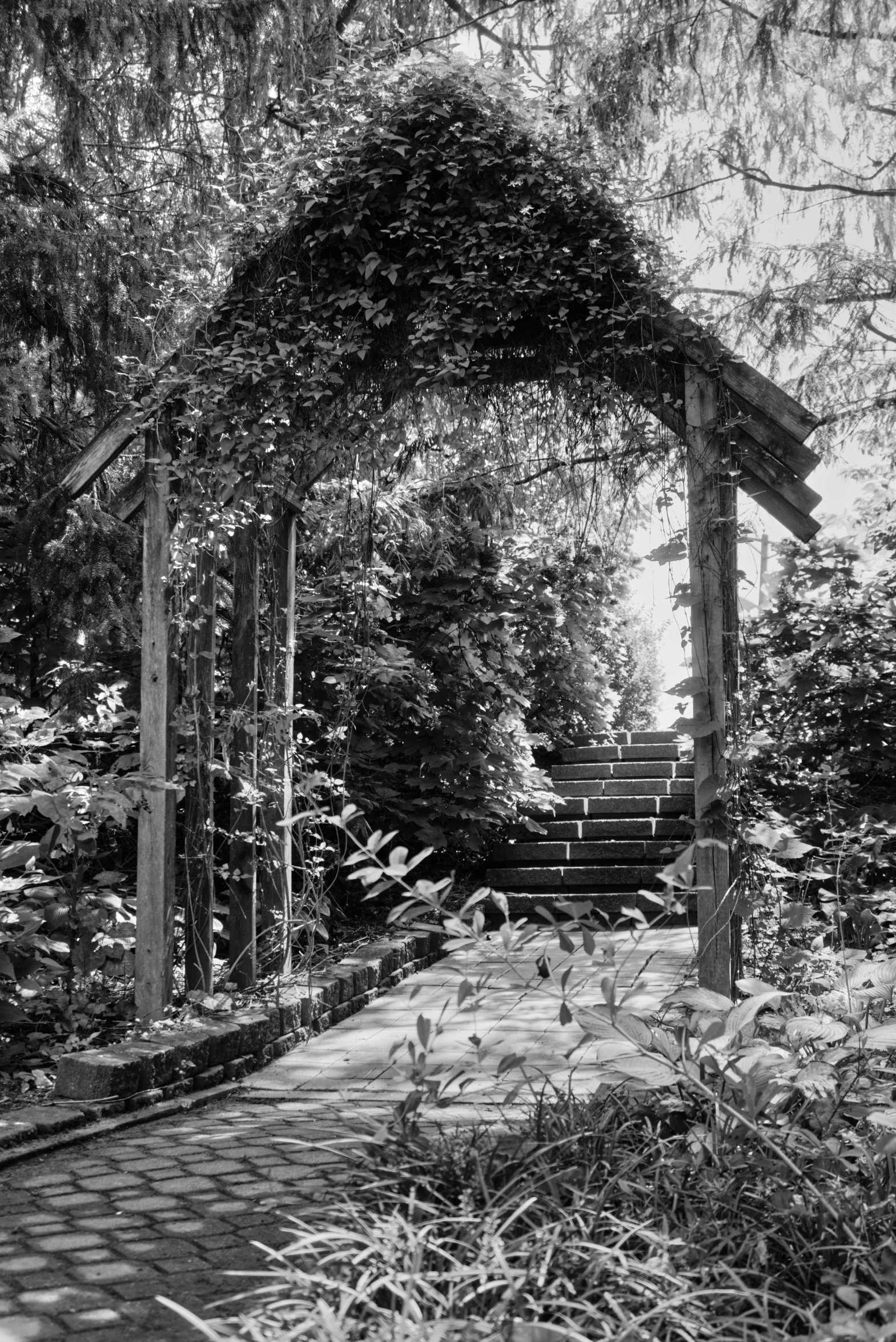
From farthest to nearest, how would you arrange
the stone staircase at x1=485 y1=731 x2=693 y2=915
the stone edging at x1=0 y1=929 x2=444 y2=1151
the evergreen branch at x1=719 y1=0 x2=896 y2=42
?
the stone staircase at x1=485 y1=731 x2=693 y2=915 → the evergreen branch at x1=719 y1=0 x2=896 y2=42 → the stone edging at x1=0 y1=929 x2=444 y2=1151

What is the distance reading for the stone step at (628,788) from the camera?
30.1 ft

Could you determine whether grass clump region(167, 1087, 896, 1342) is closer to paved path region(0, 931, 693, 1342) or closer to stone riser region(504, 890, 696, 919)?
paved path region(0, 931, 693, 1342)

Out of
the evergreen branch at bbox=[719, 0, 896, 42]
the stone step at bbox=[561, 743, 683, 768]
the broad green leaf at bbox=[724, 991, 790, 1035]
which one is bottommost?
the broad green leaf at bbox=[724, 991, 790, 1035]

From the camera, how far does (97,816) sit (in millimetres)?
4141

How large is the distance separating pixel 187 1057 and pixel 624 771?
6.21 meters

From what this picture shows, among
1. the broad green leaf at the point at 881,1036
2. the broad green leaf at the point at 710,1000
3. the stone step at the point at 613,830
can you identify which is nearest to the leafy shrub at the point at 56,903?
the broad green leaf at the point at 710,1000

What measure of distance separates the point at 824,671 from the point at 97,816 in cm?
380

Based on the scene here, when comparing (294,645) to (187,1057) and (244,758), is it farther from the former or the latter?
(187,1057)

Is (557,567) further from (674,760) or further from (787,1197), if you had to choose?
(787,1197)

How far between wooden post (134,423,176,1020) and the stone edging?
245 mm

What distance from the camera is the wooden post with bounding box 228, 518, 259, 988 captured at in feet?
15.7

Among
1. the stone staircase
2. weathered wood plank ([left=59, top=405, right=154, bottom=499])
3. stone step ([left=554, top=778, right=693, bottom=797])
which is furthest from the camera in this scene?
stone step ([left=554, top=778, right=693, bottom=797])

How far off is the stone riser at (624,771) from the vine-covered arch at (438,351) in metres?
5.29

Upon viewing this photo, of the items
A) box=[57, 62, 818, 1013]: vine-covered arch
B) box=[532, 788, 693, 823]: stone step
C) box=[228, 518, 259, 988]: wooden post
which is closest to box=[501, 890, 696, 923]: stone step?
box=[532, 788, 693, 823]: stone step
